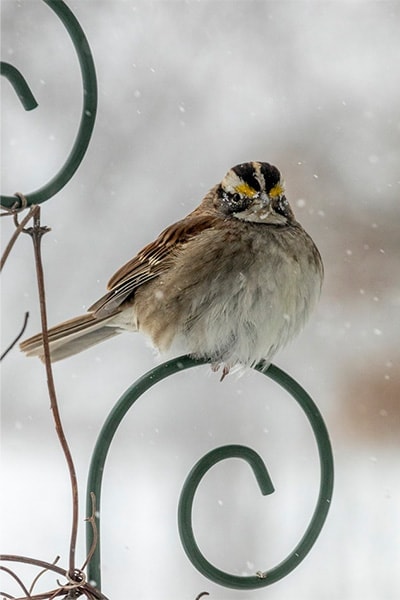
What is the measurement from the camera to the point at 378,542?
476 cm

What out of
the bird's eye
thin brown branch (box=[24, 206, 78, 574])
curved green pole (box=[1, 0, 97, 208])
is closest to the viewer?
thin brown branch (box=[24, 206, 78, 574])

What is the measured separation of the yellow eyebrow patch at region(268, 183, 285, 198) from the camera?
7.87ft

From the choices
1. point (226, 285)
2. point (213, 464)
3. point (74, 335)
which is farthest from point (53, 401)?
point (74, 335)

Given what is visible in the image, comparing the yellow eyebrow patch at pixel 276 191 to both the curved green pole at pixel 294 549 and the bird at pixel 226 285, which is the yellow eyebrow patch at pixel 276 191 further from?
the curved green pole at pixel 294 549

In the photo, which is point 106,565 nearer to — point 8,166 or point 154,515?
point 154,515

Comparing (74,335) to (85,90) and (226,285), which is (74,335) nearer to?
(226,285)

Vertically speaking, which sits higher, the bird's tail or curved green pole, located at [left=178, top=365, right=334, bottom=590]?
the bird's tail

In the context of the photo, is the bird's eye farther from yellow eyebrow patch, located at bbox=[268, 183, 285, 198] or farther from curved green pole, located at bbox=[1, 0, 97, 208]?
A: curved green pole, located at bbox=[1, 0, 97, 208]

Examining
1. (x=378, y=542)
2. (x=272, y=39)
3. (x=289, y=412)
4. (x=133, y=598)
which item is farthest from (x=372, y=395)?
(x=272, y=39)

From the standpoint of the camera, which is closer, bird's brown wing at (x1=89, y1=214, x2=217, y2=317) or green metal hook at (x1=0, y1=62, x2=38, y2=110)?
green metal hook at (x1=0, y1=62, x2=38, y2=110)

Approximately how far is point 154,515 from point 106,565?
1.32 ft

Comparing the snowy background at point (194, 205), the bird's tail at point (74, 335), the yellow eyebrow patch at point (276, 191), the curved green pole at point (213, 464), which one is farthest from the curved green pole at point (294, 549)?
the snowy background at point (194, 205)

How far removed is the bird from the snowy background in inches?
85.8

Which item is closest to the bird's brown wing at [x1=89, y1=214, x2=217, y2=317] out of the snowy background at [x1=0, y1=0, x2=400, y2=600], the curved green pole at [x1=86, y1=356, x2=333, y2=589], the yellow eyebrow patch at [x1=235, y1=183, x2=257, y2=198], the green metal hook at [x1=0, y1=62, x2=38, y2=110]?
the yellow eyebrow patch at [x1=235, y1=183, x2=257, y2=198]
